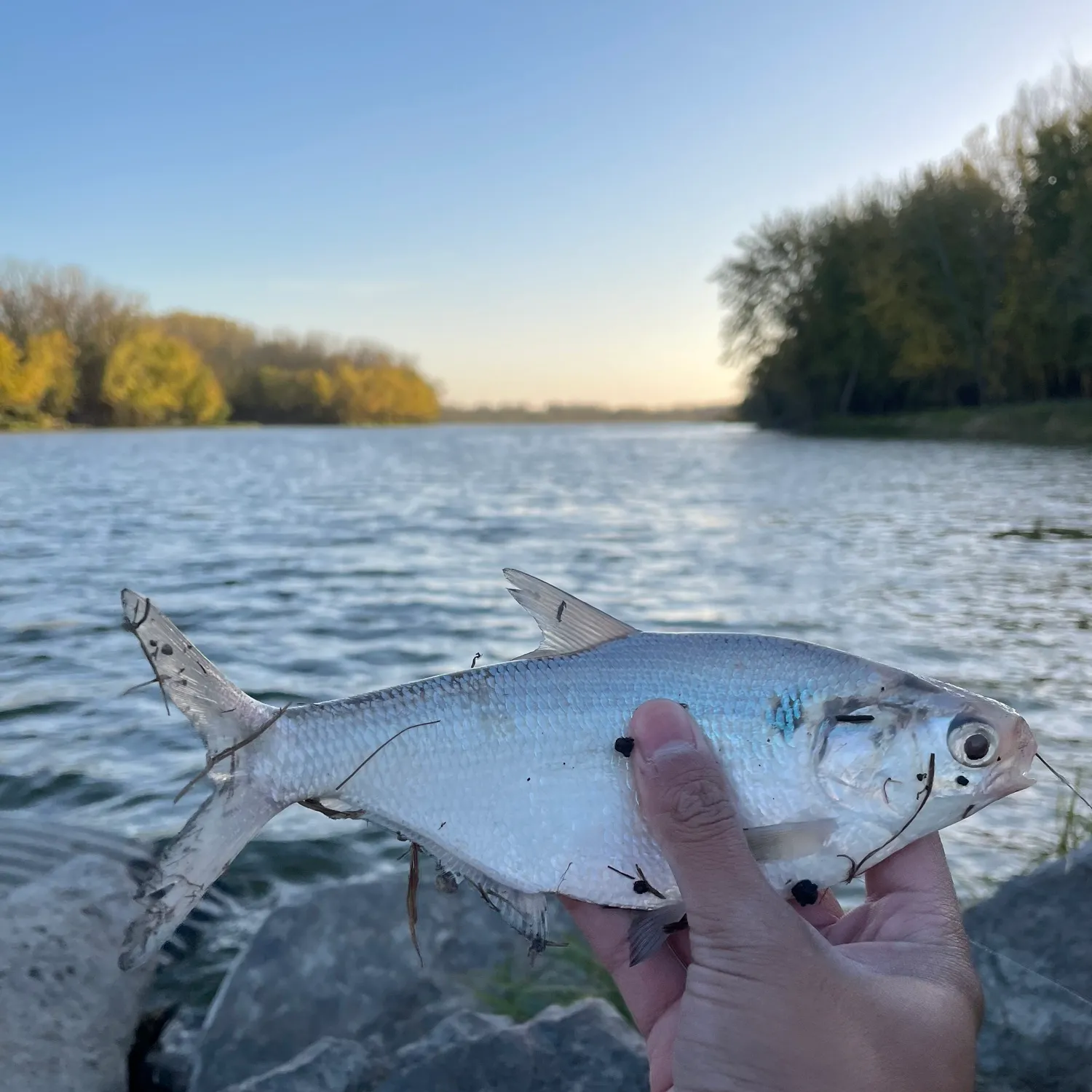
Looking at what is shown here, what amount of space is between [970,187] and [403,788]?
212 ft

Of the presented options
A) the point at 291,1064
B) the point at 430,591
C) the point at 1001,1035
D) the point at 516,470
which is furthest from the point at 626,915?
the point at 516,470

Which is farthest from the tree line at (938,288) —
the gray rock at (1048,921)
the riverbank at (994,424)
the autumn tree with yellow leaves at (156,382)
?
the autumn tree with yellow leaves at (156,382)

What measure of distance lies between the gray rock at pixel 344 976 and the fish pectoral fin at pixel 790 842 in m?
2.38

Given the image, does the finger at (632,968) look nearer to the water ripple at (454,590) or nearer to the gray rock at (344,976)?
the gray rock at (344,976)

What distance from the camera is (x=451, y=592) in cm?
1353

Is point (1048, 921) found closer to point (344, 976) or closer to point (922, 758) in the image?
point (922, 758)

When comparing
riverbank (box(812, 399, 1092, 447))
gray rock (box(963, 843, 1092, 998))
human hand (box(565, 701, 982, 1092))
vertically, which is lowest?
gray rock (box(963, 843, 1092, 998))

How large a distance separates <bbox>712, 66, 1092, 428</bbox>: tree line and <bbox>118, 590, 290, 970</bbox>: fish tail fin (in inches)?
2186

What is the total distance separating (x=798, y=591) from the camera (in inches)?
531

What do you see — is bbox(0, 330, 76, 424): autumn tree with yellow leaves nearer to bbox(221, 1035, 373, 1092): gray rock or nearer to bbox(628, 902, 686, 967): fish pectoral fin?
bbox(221, 1035, 373, 1092): gray rock

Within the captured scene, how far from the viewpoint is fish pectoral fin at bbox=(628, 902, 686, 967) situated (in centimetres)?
245

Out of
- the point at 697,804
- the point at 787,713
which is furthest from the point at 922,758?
the point at 697,804

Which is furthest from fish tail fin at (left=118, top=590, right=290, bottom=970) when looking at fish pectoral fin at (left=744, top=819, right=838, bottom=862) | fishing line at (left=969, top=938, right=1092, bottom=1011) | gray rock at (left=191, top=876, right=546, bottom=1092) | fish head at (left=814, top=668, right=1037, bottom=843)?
fishing line at (left=969, top=938, right=1092, bottom=1011)

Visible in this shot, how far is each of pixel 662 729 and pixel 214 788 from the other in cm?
120
